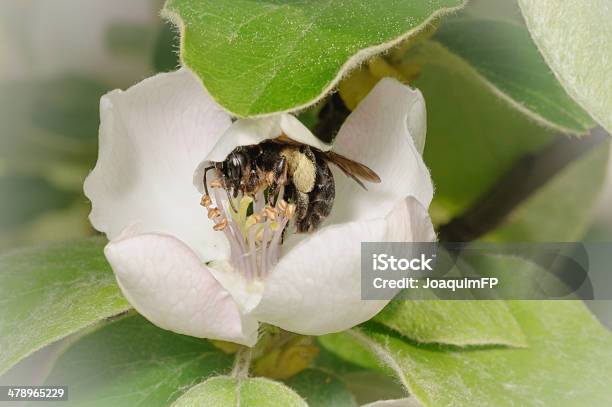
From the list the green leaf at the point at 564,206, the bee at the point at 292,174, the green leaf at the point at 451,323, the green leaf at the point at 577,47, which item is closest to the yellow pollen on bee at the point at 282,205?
the bee at the point at 292,174

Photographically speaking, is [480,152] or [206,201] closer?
[206,201]

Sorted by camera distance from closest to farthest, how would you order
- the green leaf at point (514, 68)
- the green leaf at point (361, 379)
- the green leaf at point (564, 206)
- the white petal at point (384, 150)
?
the white petal at point (384, 150) → the green leaf at point (514, 68) → the green leaf at point (361, 379) → the green leaf at point (564, 206)

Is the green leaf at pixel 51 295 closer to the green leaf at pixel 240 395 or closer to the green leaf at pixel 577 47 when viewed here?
the green leaf at pixel 240 395

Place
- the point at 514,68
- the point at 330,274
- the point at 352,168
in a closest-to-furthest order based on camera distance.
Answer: the point at 330,274 → the point at 352,168 → the point at 514,68

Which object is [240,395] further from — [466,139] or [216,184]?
[466,139]

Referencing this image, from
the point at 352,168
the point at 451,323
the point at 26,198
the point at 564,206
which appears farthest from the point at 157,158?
the point at 564,206

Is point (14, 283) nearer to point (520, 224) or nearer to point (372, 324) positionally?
point (372, 324)

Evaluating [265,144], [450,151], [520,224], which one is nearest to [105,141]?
[265,144]

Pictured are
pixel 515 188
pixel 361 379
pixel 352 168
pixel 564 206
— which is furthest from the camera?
pixel 564 206
